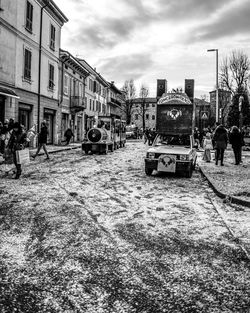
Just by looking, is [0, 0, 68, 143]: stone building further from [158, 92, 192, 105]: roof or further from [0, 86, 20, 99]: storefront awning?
[158, 92, 192, 105]: roof

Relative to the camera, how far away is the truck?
11.6 meters

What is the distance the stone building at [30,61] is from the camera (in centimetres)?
2022

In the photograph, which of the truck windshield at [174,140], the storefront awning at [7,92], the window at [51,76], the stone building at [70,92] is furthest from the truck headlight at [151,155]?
the stone building at [70,92]

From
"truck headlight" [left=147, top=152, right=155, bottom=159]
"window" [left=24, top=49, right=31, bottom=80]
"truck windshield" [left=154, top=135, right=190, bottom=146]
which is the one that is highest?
"window" [left=24, top=49, right=31, bottom=80]

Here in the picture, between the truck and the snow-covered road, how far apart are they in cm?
295

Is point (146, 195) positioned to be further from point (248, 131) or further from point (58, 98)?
point (248, 131)

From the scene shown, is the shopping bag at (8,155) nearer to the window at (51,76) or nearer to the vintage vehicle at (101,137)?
the vintage vehicle at (101,137)

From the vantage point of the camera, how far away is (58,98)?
3048cm

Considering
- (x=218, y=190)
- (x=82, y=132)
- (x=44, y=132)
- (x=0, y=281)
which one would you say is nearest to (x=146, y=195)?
(x=218, y=190)

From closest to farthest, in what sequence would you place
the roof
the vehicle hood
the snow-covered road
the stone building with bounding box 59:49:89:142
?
the snow-covered road → the vehicle hood → the roof → the stone building with bounding box 59:49:89:142

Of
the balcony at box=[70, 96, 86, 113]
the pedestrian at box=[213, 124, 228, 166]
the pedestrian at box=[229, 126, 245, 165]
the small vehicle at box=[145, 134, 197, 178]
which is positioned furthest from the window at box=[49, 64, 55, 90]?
the small vehicle at box=[145, 134, 197, 178]

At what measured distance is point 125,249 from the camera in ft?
15.1

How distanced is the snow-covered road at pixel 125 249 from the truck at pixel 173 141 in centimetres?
295

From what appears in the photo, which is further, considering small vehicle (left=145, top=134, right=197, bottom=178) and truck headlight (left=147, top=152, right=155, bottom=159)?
truck headlight (left=147, top=152, right=155, bottom=159)
